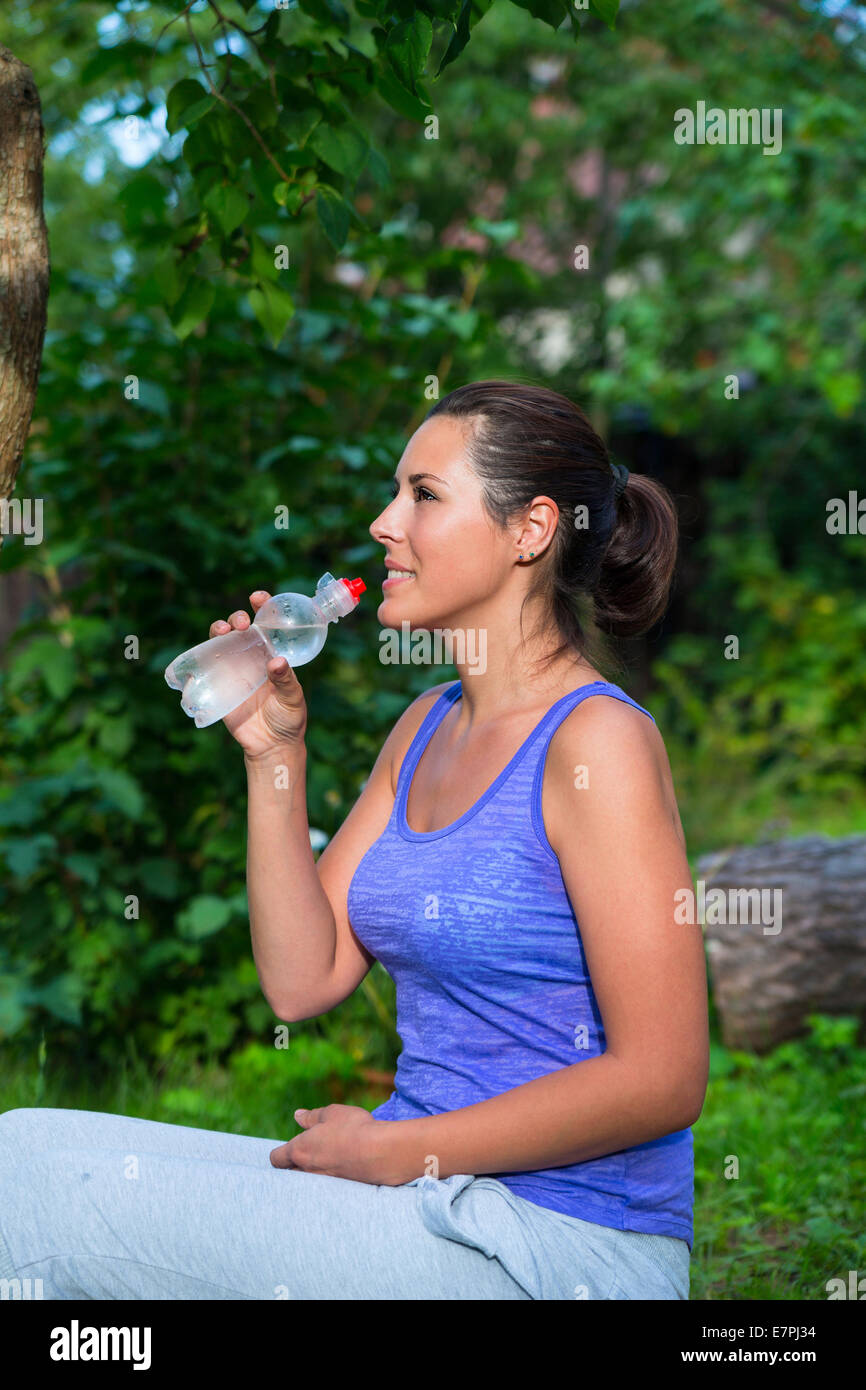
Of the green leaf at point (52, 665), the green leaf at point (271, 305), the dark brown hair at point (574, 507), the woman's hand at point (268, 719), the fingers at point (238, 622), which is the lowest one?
the woman's hand at point (268, 719)

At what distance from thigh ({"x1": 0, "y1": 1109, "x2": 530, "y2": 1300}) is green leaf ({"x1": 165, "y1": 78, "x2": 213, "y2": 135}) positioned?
1.69 m

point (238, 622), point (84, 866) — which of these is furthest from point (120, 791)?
point (238, 622)

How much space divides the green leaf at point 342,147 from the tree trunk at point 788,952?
2915mm

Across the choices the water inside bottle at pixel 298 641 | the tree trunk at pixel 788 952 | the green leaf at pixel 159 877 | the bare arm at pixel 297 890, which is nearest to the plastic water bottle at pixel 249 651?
the water inside bottle at pixel 298 641

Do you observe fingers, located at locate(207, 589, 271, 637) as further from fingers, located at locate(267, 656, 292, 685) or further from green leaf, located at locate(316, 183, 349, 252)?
green leaf, located at locate(316, 183, 349, 252)

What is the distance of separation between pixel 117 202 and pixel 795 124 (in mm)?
4595

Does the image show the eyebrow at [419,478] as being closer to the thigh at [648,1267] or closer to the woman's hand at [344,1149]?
the woman's hand at [344,1149]

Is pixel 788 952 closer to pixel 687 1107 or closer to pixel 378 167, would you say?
pixel 687 1107

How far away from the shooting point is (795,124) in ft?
20.4

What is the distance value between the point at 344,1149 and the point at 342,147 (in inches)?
63.5

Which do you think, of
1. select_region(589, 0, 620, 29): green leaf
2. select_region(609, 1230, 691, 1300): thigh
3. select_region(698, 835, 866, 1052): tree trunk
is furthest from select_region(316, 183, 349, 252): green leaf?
select_region(698, 835, 866, 1052): tree trunk

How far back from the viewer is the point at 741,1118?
3.56 meters

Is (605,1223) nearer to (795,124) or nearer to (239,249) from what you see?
(239,249)

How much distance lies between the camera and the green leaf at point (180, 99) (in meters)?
2.22
